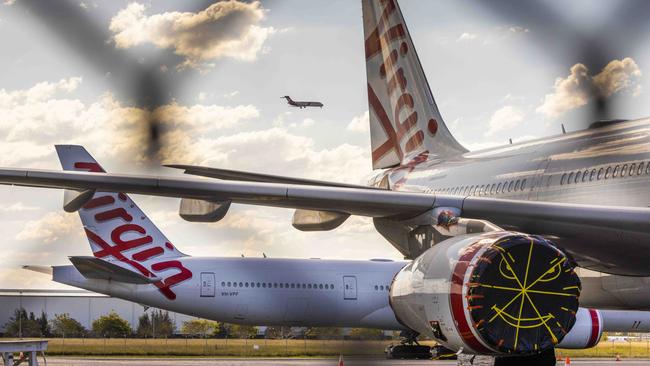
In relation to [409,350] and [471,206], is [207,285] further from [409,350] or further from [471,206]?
[471,206]

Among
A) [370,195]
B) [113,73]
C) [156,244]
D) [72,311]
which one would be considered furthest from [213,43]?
[72,311]

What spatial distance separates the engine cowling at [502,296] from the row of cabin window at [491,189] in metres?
4.13

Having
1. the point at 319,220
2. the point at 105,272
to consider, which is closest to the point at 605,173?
the point at 319,220

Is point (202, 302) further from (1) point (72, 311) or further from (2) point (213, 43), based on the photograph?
(2) point (213, 43)

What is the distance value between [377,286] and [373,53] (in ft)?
67.6

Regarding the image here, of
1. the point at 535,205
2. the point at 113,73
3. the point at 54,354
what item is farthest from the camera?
the point at 54,354

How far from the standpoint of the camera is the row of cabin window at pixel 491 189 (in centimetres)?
1275

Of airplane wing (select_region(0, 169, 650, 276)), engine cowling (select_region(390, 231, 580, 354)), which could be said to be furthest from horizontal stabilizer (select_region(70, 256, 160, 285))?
engine cowling (select_region(390, 231, 580, 354))

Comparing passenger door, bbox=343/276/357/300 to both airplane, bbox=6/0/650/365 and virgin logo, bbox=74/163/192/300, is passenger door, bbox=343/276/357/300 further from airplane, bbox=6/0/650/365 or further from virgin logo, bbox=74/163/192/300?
airplane, bbox=6/0/650/365

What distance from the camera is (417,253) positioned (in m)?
10.5

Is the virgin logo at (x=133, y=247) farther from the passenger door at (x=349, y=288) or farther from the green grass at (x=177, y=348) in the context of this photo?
the passenger door at (x=349, y=288)

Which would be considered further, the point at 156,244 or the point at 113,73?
the point at 156,244

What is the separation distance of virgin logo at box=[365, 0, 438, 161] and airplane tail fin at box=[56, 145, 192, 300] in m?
14.7

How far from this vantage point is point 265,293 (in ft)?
121
